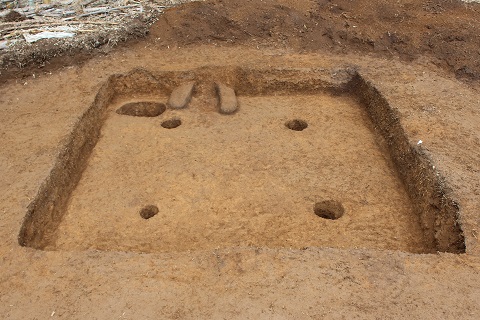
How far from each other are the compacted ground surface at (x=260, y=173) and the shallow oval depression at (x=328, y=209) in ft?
0.07

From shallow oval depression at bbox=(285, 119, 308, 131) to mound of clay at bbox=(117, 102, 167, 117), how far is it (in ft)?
5.19

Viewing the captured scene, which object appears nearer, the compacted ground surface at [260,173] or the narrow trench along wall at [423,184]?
the compacted ground surface at [260,173]

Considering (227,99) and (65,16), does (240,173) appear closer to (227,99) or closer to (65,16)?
(227,99)

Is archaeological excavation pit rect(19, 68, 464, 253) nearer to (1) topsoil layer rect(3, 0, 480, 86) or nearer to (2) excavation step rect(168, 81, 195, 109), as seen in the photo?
(2) excavation step rect(168, 81, 195, 109)

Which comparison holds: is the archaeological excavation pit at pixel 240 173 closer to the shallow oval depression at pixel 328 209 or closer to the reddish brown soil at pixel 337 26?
the shallow oval depression at pixel 328 209

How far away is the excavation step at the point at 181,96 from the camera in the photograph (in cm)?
536

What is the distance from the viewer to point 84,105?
4.93 meters

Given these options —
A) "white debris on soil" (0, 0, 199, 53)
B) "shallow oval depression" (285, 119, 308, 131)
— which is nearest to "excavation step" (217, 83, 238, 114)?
"shallow oval depression" (285, 119, 308, 131)

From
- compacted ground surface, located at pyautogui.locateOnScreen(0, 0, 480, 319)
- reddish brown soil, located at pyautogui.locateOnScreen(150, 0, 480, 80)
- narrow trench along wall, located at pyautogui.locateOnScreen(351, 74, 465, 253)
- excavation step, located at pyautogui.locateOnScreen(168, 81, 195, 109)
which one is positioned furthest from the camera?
reddish brown soil, located at pyautogui.locateOnScreen(150, 0, 480, 80)

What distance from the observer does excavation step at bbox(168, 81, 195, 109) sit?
17.6 ft

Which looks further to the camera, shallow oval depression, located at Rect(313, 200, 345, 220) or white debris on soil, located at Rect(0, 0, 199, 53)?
white debris on soil, located at Rect(0, 0, 199, 53)

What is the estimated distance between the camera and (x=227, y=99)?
538 centimetres

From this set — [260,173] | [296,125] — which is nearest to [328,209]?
[260,173]

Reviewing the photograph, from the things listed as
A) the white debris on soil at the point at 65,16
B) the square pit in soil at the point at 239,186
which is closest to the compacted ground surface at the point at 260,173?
the square pit in soil at the point at 239,186
